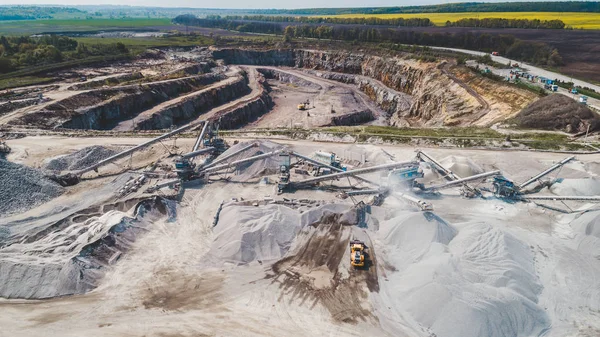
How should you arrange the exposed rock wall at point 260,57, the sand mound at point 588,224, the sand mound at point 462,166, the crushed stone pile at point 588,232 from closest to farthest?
the crushed stone pile at point 588,232, the sand mound at point 588,224, the sand mound at point 462,166, the exposed rock wall at point 260,57

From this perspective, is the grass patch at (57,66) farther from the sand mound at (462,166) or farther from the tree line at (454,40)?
the sand mound at (462,166)

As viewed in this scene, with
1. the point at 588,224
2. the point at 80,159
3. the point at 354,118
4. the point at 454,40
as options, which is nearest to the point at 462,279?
the point at 588,224

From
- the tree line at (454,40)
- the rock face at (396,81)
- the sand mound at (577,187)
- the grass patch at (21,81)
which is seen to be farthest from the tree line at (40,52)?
the sand mound at (577,187)

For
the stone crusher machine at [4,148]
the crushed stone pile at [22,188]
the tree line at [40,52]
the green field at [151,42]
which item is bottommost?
the crushed stone pile at [22,188]

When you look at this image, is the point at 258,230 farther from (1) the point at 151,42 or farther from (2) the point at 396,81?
(1) the point at 151,42

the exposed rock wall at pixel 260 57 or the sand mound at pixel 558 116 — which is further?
the exposed rock wall at pixel 260 57
